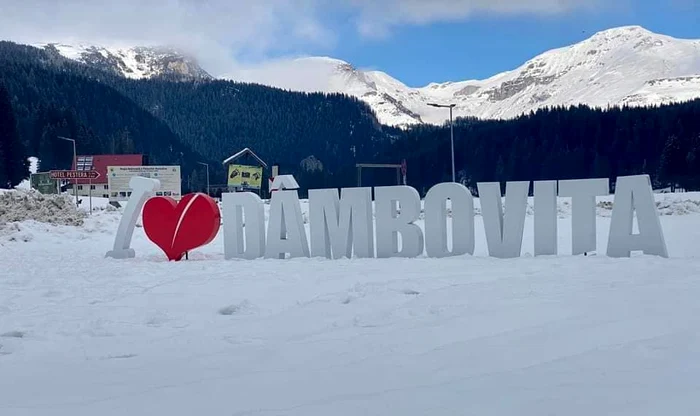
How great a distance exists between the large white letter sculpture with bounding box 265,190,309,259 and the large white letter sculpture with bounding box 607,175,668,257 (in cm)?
530

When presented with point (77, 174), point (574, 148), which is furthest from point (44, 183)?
point (574, 148)

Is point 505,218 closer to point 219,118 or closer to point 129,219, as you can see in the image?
point 129,219

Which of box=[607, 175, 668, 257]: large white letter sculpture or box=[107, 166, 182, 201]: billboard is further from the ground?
box=[107, 166, 182, 201]: billboard

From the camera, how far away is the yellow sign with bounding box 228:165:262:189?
29484 mm

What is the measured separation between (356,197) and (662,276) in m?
5.38

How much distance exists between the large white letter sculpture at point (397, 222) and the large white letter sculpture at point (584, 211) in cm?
250

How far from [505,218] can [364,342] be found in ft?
20.3

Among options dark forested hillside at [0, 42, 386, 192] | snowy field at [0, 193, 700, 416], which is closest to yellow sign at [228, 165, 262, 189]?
snowy field at [0, 193, 700, 416]

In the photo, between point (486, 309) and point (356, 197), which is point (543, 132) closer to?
point (356, 197)

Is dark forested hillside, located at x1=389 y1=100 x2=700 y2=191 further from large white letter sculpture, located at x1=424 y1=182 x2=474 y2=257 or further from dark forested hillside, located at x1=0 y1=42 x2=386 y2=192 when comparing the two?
large white letter sculpture, located at x1=424 y1=182 x2=474 y2=257

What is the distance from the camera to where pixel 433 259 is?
9930 millimetres

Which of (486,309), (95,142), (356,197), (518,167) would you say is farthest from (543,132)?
(486,309)

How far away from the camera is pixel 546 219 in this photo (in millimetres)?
10031

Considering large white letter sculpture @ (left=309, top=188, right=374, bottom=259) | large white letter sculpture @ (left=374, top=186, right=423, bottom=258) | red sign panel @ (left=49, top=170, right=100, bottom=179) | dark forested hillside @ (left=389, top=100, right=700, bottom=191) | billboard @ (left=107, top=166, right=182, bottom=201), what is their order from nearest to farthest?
large white letter sculpture @ (left=374, top=186, right=423, bottom=258) → large white letter sculpture @ (left=309, top=188, right=374, bottom=259) → red sign panel @ (left=49, top=170, right=100, bottom=179) → billboard @ (left=107, top=166, right=182, bottom=201) → dark forested hillside @ (left=389, top=100, right=700, bottom=191)
